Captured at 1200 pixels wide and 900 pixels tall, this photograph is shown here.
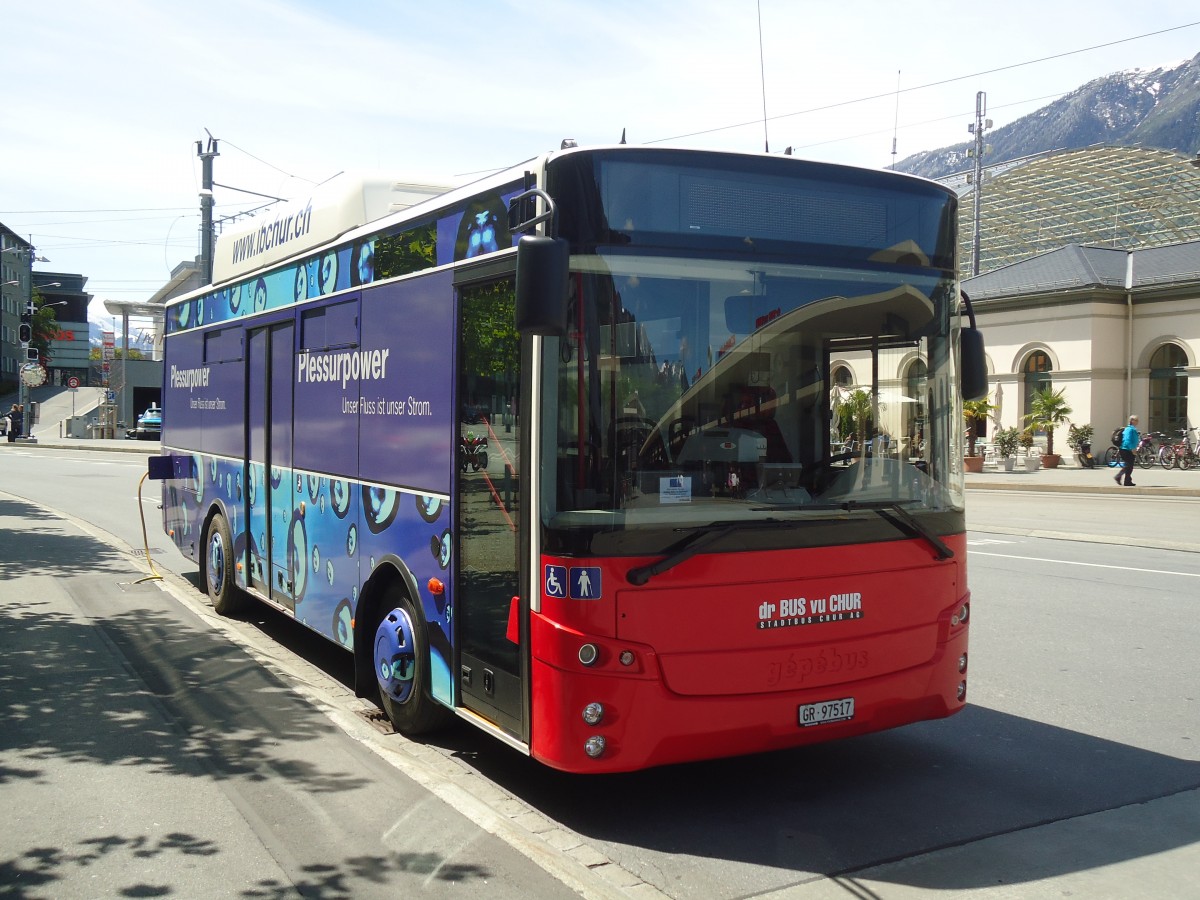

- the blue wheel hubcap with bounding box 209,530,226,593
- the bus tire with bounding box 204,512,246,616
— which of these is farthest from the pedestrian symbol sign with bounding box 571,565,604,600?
the blue wheel hubcap with bounding box 209,530,226,593

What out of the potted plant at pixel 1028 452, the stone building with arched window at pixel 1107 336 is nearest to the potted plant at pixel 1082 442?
the stone building with arched window at pixel 1107 336

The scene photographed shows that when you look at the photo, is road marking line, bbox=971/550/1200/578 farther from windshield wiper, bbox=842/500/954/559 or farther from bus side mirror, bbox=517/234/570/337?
bus side mirror, bbox=517/234/570/337

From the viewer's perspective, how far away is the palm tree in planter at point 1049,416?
123ft

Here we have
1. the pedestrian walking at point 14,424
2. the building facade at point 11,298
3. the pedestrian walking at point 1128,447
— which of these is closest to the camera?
the pedestrian walking at point 1128,447

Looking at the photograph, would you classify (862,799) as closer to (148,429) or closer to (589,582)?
(589,582)

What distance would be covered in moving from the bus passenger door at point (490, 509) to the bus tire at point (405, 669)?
47 centimetres

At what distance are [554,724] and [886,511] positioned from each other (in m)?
1.80

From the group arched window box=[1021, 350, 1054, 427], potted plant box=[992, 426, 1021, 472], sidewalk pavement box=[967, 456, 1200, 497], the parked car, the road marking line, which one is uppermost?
arched window box=[1021, 350, 1054, 427]

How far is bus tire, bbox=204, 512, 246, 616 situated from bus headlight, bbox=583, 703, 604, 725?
18.9 ft

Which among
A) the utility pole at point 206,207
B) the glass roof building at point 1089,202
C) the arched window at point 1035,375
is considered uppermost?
the glass roof building at point 1089,202

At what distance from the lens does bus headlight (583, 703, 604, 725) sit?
4.65 metres

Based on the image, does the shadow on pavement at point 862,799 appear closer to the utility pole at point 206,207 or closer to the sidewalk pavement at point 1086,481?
the sidewalk pavement at point 1086,481

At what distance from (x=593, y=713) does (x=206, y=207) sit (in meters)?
31.6

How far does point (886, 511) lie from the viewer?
17.1 ft
